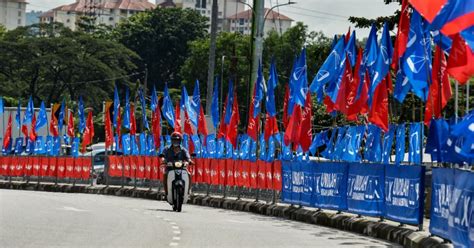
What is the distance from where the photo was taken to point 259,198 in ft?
103

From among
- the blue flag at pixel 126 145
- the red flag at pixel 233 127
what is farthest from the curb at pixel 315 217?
the red flag at pixel 233 127

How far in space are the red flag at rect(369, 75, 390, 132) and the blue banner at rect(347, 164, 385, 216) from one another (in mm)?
2127

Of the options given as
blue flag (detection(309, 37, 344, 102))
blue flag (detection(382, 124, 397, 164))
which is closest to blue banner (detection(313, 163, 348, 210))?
blue flag (detection(382, 124, 397, 164))

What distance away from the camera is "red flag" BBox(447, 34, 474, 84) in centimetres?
1641

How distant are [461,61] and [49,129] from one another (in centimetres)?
4202

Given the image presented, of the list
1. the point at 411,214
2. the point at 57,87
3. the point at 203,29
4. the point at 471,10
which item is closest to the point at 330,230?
the point at 411,214

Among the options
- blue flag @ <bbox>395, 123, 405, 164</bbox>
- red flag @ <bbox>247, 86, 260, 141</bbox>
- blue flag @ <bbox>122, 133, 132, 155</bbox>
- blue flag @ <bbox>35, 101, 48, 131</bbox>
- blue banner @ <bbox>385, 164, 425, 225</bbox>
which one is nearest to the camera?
blue banner @ <bbox>385, 164, 425, 225</bbox>

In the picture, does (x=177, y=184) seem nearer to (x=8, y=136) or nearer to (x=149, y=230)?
(x=149, y=230)

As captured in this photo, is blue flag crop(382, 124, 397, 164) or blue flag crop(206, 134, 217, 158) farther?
blue flag crop(206, 134, 217, 158)

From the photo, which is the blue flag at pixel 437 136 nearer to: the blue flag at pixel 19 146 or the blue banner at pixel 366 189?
the blue banner at pixel 366 189

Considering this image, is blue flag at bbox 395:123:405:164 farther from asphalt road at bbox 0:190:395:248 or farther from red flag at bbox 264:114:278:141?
red flag at bbox 264:114:278:141

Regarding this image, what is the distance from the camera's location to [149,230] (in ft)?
65.6

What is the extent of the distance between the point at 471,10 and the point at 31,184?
36.1 m

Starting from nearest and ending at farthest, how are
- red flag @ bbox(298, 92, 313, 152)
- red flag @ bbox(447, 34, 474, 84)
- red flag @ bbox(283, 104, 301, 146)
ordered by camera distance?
red flag @ bbox(447, 34, 474, 84)
red flag @ bbox(298, 92, 313, 152)
red flag @ bbox(283, 104, 301, 146)
